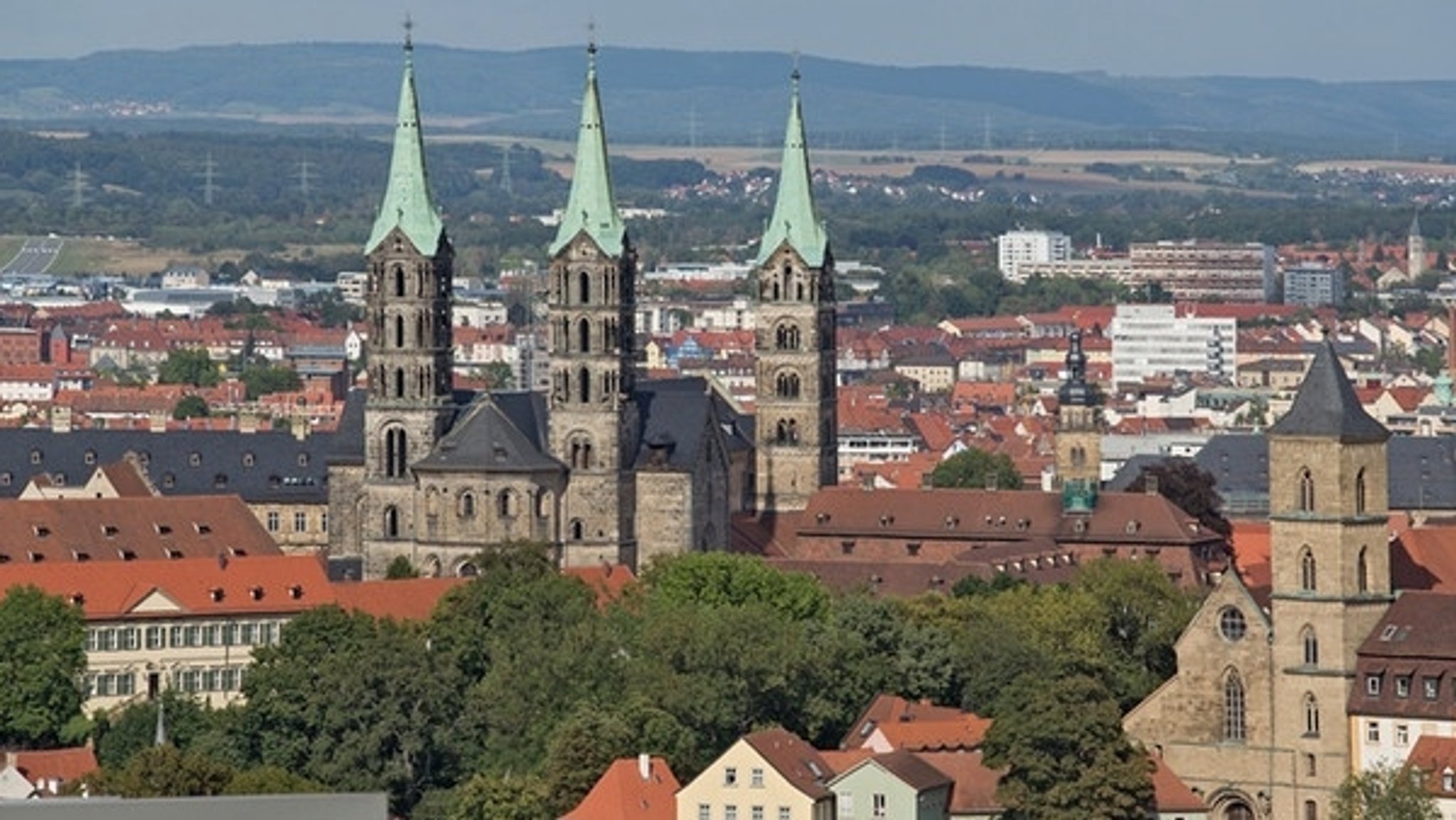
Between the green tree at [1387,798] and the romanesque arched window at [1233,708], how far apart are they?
5246 millimetres

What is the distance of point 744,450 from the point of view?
113m

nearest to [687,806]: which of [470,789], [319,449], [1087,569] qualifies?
[470,789]

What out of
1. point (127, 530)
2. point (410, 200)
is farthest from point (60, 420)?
point (127, 530)

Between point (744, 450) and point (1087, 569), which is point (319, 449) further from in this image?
point (1087, 569)

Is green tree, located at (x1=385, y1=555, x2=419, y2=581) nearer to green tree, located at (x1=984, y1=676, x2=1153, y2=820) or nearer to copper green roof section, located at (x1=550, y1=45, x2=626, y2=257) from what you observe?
copper green roof section, located at (x1=550, y1=45, x2=626, y2=257)

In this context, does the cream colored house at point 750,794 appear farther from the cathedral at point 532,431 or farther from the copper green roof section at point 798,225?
the copper green roof section at point 798,225

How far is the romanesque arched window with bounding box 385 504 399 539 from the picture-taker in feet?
338

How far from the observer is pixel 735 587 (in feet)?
289

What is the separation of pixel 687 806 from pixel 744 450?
44.2 m

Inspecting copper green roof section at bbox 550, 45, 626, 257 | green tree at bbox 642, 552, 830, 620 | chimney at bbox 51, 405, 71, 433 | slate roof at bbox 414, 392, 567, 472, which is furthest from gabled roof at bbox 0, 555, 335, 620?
chimney at bbox 51, 405, 71, 433

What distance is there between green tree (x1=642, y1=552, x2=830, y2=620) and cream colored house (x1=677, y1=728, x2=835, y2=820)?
16.2 m

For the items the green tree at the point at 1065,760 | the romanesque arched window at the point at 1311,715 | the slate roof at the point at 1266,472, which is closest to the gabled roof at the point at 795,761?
the green tree at the point at 1065,760

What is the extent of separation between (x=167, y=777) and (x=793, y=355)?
5090cm

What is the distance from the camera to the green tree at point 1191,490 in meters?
110
